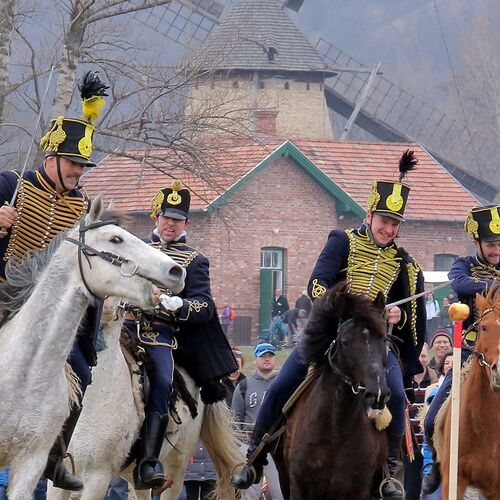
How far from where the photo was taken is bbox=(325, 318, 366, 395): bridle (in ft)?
34.6

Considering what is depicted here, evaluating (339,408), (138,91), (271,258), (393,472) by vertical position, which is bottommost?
(393,472)

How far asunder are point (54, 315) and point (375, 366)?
2.32 m

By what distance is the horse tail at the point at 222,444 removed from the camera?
1305cm

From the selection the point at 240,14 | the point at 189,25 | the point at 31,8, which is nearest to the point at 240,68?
the point at 240,14

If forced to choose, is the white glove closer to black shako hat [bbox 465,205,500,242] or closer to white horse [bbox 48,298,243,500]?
white horse [bbox 48,298,243,500]

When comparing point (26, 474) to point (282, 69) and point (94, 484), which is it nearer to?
point (94, 484)

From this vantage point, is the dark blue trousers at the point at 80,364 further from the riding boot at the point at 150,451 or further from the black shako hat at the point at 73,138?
the riding boot at the point at 150,451

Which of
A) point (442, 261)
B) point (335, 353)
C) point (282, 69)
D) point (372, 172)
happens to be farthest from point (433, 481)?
point (282, 69)

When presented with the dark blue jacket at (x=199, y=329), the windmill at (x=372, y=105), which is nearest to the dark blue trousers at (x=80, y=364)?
the dark blue jacket at (x=199, y=329)

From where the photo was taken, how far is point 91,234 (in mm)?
9289

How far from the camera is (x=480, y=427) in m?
11.7

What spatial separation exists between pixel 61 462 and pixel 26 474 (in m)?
1.03

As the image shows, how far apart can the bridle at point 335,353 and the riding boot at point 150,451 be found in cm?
163

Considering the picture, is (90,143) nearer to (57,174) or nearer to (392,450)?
(57,174)
